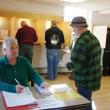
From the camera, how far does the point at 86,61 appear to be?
7.24ft

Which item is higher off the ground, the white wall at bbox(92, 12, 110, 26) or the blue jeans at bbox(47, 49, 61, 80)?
the white wall at bbox(92, 12, 110, 26)

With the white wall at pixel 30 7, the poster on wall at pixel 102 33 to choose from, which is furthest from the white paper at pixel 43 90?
the poster on wall at pixel 102 33

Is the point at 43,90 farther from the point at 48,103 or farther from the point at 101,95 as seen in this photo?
the point at 101,95

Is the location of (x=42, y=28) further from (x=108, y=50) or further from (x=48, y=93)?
(x=48, y=93)

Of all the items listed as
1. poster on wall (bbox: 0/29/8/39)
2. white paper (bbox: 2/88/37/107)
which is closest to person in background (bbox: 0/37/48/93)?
white paper (bbox: 2/88/37/107)

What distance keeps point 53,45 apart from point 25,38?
71 cm

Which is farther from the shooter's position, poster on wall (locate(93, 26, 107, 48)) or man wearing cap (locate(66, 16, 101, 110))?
poster on wall (locate(93, 26, 107, 48))

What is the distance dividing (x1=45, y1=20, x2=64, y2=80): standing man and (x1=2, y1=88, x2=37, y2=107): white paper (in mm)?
3643

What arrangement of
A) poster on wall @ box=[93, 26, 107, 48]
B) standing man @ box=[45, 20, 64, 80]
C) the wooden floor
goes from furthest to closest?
poster on wall @ box=[93, 26, 107, 48], standing man @ box=[45, 20, 64, 80], the wooden floor

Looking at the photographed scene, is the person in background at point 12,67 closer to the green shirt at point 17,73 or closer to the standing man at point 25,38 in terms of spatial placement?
the green shirt at point 17,73

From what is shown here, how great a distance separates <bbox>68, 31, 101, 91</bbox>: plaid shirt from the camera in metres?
2.17

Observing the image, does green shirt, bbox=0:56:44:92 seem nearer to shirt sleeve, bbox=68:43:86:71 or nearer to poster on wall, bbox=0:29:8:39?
shirt sleeve, bbox=68:43:86:71

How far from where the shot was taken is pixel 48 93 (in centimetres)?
171

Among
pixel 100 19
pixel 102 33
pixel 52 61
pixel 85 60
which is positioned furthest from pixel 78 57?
pixel 100 19
